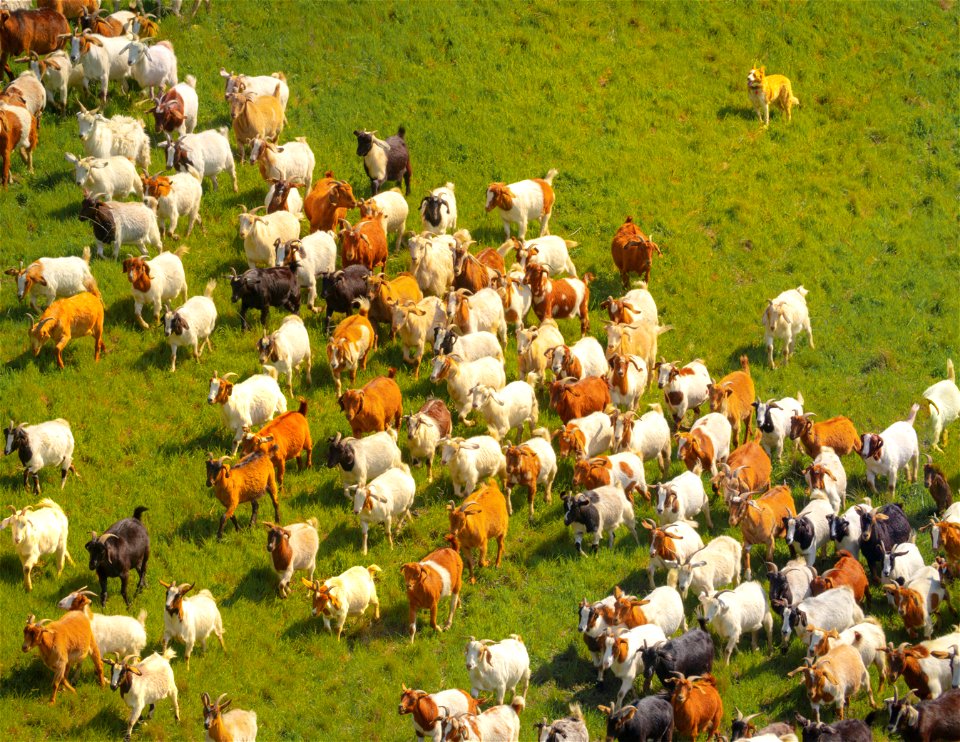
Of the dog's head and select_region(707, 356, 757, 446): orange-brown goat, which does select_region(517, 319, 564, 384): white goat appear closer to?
select_region(707, 356, 757, 446): orange-brown goat

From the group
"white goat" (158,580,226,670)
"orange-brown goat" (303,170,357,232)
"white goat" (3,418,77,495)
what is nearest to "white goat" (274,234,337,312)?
"orange-brown goat" (303,170,357,232)

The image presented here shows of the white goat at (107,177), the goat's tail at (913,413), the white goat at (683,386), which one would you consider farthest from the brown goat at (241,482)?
the goat's tail at (913,413)

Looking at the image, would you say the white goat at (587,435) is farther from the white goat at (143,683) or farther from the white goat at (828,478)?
the white goat at (143,683)

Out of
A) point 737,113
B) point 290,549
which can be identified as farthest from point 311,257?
point 737,113

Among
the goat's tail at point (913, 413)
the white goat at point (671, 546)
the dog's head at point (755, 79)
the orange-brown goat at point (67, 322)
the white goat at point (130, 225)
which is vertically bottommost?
the white goat at point (671, 546)

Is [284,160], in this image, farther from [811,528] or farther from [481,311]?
[811,528]
